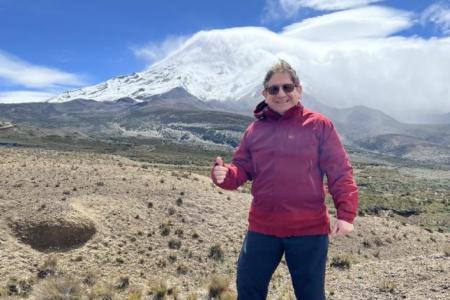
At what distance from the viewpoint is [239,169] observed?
5.29 m

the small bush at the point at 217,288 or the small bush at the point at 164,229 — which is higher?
the small bush at the point at 164,229

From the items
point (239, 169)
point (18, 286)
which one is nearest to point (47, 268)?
point (18, 286)

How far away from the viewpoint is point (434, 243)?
22.7 metres

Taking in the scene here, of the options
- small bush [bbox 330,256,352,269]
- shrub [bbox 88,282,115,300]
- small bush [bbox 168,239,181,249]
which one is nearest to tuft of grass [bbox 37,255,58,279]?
shrub [bbox 88,282,115,300]

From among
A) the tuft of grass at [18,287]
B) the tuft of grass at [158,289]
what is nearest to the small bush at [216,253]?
the tuft of grass at [158,289]

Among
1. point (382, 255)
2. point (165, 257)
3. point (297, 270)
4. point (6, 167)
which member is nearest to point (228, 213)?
point (165, 257)

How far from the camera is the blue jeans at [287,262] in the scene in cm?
493

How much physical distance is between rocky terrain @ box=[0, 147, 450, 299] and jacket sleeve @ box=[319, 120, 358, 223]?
19.8ft

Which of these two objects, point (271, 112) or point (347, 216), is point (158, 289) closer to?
point (271, 112)

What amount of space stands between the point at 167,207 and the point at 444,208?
31.6m

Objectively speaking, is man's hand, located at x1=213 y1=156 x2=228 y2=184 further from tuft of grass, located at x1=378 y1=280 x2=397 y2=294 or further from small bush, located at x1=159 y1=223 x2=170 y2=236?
small bush, located at x1=159 y1=223 x2=170 y2=236

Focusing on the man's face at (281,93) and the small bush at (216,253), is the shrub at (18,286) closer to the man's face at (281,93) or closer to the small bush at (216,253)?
the small bush at (216,253)

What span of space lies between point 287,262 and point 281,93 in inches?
69.3

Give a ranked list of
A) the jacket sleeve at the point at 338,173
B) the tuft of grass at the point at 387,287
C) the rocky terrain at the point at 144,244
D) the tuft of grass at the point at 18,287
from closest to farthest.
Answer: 1. the jacket sleeve at the point at 338,173
2. the tuft of grass at the point at 387,287
3. the rocky terrain at the point at 144,244
4. the tuft of grass at the point at 18,287
